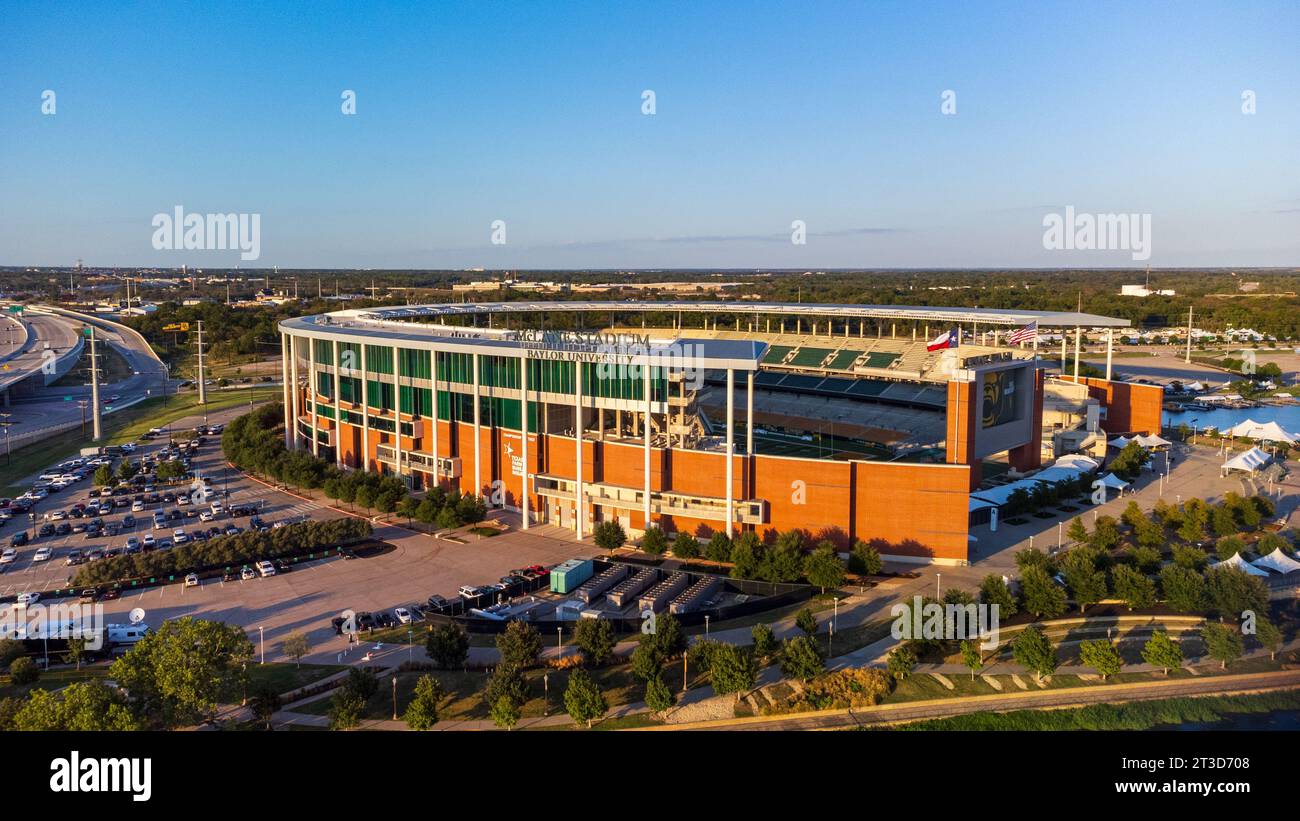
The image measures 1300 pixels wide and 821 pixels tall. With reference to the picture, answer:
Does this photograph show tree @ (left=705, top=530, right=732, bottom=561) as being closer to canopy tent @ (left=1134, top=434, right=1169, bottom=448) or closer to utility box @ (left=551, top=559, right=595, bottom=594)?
utility box @ (left=551, top=559, right=595, bottom=594)

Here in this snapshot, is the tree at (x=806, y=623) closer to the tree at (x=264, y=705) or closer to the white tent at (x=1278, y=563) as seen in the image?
the tree at (x=264, y=705)

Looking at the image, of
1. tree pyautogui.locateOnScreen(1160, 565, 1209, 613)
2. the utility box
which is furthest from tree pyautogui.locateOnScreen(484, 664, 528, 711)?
tree pyautogui.locateOnScreen(1160, 565, 1209, 613)

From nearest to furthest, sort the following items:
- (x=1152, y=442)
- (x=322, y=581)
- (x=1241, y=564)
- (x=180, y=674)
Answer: (x=180, y=674), (x=1241, y=564), (x=322, y=581), (x=1152, y=442)

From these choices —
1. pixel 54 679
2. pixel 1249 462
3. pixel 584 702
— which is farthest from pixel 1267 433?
pixel 54 679

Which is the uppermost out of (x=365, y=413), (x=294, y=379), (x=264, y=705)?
(x=294, y=379)

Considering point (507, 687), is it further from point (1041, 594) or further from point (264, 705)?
point (1041, 594)

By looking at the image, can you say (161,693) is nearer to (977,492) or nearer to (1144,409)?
(977,492)
